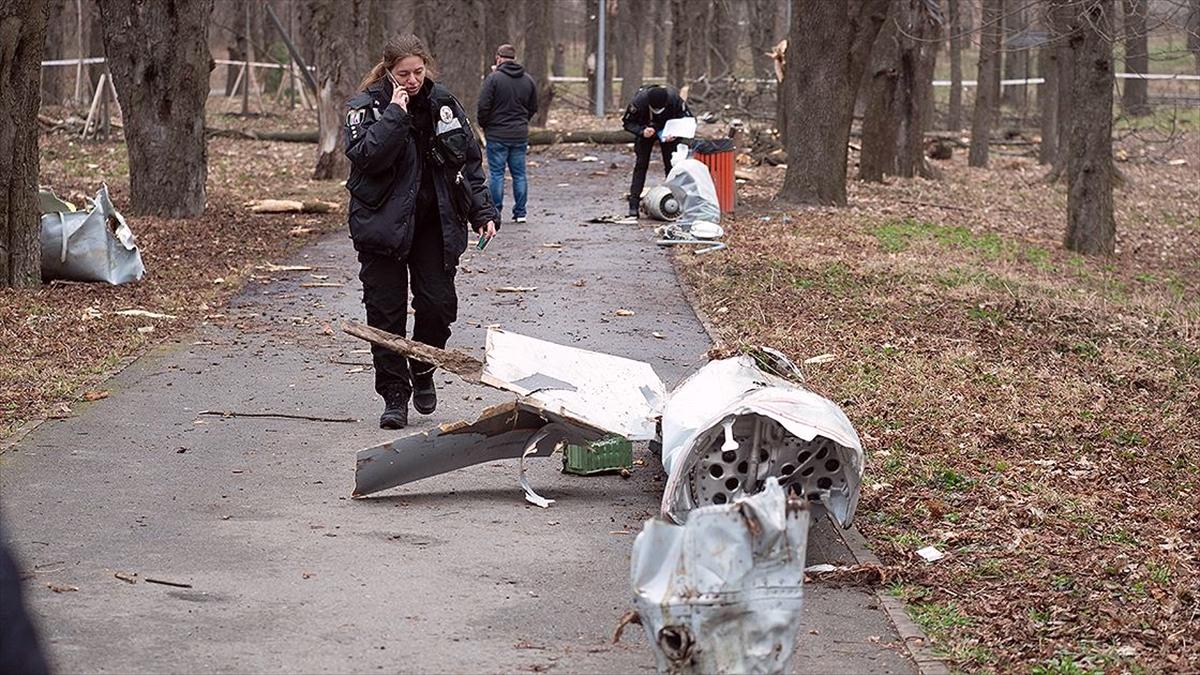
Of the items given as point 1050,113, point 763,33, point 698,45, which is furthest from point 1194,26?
point 763,33

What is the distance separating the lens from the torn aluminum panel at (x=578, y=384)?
753 cm

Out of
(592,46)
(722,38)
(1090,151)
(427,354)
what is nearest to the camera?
(427,354)

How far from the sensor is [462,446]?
7531 mm

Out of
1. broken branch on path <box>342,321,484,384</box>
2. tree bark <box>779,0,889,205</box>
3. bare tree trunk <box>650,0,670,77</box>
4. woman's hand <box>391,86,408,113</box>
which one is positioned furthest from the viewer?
bare tree trunk <box>650,0,670,77</box>

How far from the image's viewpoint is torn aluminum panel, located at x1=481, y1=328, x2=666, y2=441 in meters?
7.53

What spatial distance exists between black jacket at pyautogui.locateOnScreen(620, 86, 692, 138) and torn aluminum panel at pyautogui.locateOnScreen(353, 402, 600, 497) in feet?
42.5

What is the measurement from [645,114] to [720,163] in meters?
1.22

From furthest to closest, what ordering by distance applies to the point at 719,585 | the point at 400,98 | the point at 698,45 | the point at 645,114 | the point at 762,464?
the point at 698,45, the point at 645,114, the point at 400,98, the point at 762,464, the point at 719,585

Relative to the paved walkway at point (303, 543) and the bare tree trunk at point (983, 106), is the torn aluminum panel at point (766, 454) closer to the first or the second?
the paved walkway at point (303, 543)

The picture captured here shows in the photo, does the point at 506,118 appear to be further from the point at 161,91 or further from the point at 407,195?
the point at 407,195

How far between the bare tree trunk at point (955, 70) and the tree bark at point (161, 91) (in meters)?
20.0

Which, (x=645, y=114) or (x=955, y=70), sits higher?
(x=955, y=70)

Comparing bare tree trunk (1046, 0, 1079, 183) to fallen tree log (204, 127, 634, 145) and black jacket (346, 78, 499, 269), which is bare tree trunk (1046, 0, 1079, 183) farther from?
black jacket (346, 78, 499, 269)

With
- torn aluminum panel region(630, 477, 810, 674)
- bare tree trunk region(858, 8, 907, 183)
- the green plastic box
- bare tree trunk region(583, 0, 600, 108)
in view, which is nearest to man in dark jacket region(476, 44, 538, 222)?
bare tree trunk region(858, 8, 907, 183)
